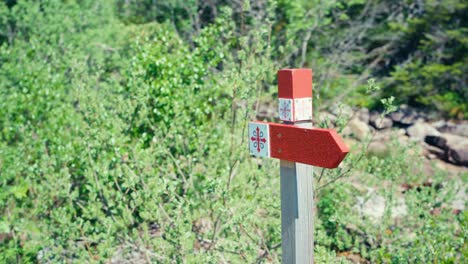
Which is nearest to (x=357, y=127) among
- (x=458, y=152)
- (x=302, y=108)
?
(x=458, y=152)

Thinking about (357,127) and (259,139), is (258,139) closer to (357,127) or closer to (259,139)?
(259,139)

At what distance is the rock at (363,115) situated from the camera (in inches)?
449

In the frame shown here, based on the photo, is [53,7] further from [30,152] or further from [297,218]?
[297,218]

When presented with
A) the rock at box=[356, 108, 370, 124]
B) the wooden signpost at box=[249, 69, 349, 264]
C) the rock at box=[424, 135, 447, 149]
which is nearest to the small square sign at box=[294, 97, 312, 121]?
the wooden signpost at box=[249, 69, 349, 264]

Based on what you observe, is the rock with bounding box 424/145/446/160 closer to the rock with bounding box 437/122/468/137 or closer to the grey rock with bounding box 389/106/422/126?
the rock with bounding box 437/122/468/137

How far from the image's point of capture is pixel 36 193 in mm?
4879

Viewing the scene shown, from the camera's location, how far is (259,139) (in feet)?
8.86

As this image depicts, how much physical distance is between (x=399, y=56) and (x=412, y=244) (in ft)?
28.1

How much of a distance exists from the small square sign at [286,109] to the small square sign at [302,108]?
22 mm

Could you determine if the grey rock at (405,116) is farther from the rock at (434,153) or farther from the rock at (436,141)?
the rock at (434,153)

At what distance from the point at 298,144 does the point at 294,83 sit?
0.27 meters

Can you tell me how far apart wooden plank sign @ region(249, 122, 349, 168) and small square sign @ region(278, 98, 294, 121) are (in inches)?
1.6

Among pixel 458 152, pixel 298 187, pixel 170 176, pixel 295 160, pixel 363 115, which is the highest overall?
pixel 295 160

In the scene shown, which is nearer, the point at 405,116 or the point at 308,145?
the point at 308,145
